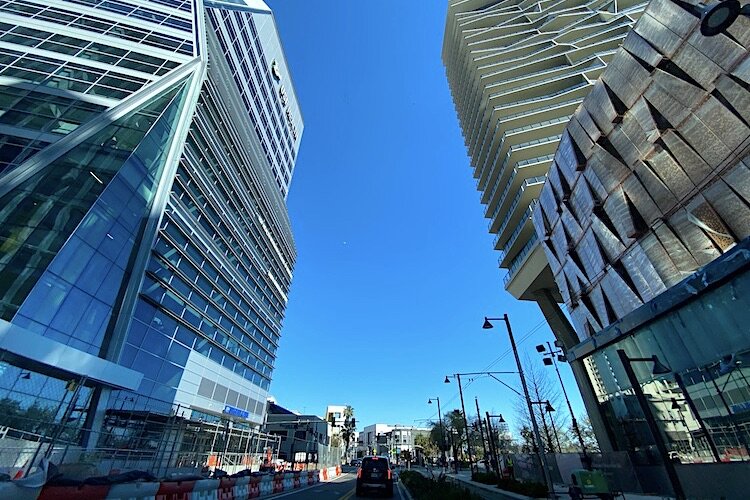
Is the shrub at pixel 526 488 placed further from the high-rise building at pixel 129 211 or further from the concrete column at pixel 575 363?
the high-rise building at pixel 129 211

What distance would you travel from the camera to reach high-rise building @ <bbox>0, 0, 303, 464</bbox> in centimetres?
1500

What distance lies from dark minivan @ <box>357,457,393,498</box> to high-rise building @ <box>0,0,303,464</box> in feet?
32.4

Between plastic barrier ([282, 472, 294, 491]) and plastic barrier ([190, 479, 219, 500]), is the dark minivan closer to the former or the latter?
plastic barrier ([282, 472, 294, 491])

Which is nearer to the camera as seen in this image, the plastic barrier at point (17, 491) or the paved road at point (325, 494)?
the plastic barrier at point (17, 491)

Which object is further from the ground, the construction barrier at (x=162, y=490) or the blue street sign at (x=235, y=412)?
the blue street sign at (x=235, y=412)

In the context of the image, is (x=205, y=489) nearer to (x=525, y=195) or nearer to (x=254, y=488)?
(x=254, y=488)

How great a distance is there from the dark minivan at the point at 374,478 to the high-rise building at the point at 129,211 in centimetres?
987

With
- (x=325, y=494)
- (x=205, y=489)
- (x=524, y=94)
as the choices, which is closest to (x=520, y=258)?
(x=524, y=94)

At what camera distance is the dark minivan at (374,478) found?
51.6 feet

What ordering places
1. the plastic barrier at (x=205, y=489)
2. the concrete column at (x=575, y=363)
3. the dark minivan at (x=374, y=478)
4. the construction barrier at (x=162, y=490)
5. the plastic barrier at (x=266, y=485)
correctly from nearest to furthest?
the construction barrier at (x=162, y=490) → the plastic barrier at (x=205, y=489) → the plastic barrier at (x=266, y=485) → the dark minivan at (x=374, y=478) → the concrete column at (x=575, y=363)

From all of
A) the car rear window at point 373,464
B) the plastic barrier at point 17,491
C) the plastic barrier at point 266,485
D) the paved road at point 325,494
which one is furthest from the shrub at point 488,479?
the plastic barrier at point 17,491

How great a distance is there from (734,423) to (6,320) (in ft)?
91.3

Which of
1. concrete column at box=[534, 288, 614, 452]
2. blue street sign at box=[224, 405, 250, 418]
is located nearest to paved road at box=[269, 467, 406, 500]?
concrete column at box=[534, 288, 614, 452]

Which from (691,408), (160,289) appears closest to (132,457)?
(160,289)
